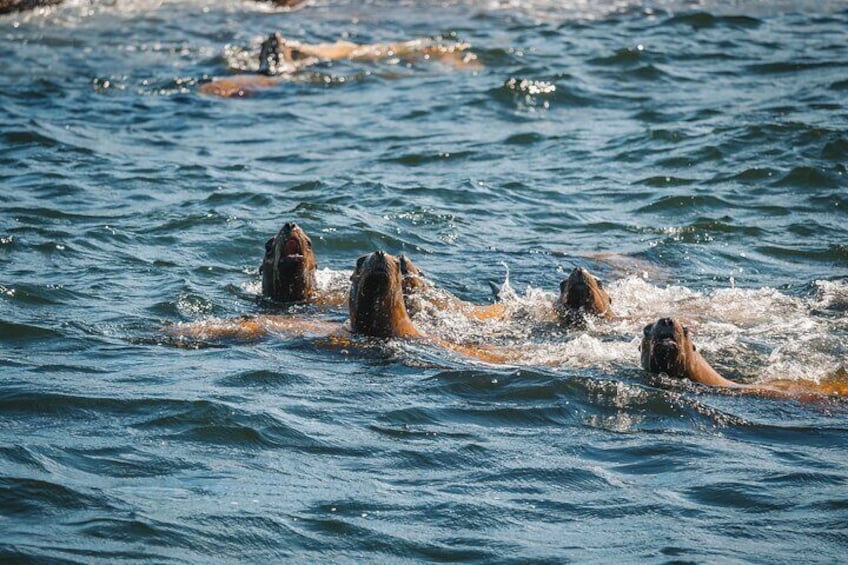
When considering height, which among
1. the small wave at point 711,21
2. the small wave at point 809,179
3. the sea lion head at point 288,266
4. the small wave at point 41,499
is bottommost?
the small wave at point 41,499

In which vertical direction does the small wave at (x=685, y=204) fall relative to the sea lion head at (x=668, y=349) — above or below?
above

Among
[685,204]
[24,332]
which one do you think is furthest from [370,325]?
[685,204]

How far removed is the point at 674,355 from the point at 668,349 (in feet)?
0.18

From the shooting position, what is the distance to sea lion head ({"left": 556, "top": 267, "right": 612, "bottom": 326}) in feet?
32.4

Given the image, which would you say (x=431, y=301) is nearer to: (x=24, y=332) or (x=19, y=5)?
(x=24, y=332)

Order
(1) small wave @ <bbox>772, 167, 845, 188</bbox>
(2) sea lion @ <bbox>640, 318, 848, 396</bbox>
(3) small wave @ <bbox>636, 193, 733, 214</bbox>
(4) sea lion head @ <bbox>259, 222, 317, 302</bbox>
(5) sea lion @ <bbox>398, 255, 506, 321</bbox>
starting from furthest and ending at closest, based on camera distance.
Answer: (1) small wave @ <bbox>772, 167, 845, 188</bbox> → (3) small wave @ <bbox>636, 193, 733, 214</bbox> → (4) sea lion head @ <bbox>259, 222, 317, 302</bbox> → (5) sea lion @ <bbox>398, 255, 506, 321</bbox> → (2) sea lion @ <bbox>640, 318, 848, 396</bbox>

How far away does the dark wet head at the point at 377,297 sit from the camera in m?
9.01

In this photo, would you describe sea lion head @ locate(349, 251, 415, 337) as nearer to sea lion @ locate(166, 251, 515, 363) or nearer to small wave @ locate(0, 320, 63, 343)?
sea lion @ locate(166, 251, 515, 363)

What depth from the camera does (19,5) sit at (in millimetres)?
25625

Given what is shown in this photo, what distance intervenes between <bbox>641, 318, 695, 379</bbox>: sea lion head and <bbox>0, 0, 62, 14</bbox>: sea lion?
65.1 feet

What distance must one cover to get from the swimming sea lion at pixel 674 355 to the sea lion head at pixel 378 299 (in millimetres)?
1699

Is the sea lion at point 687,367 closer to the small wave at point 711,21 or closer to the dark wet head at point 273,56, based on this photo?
the dark wet head at point 273,56

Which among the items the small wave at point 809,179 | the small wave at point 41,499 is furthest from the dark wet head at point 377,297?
Answer: the small wave at point 809,179

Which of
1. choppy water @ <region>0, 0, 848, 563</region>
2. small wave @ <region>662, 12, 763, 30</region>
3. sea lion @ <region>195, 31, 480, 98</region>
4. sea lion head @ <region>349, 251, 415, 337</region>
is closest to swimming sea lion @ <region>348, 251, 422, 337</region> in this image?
sea lion head @ <region>349, 251, 415, 337</region>
